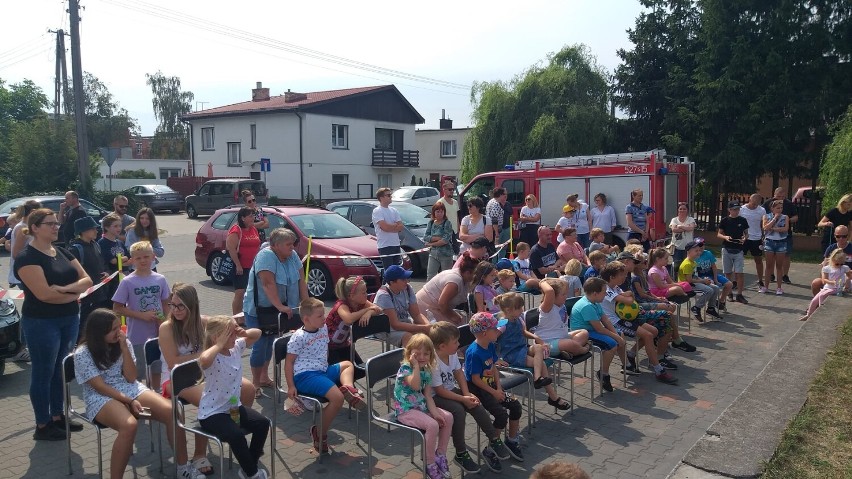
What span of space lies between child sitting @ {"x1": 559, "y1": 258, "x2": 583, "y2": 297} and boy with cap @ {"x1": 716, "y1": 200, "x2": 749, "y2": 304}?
14.4ft

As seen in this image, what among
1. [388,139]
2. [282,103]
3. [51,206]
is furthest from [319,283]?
[388,139]

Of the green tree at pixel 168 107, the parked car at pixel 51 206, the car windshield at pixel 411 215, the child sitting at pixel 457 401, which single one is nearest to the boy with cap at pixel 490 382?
the child sitting at pixel 457 401

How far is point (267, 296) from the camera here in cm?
662

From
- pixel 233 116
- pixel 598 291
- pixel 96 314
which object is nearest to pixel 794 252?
pixel 598 291

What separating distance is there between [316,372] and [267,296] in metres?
1.46

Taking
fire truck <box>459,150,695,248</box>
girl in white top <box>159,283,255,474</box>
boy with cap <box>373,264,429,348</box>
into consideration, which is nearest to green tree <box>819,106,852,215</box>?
fire truck <box>459,150,695,248</box>

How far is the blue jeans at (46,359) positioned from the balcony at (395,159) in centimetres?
3908

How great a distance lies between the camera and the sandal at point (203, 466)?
4.87m

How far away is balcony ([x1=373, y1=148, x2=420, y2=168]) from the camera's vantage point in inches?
1745

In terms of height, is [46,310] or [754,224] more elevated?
[754,224]

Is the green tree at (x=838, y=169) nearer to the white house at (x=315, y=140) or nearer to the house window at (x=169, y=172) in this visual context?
the white house at (x=315, y=140)

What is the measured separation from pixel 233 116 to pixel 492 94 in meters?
19.3

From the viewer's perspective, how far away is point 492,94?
1231 inches

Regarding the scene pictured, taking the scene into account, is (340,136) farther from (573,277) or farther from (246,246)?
(573,277)
